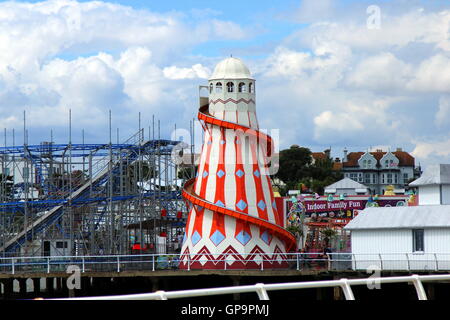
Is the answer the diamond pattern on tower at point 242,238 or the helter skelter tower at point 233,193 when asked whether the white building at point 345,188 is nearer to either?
the helter skelter tower at point 233,193

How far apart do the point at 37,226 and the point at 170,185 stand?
14.9 meters

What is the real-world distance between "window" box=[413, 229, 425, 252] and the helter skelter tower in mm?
6357

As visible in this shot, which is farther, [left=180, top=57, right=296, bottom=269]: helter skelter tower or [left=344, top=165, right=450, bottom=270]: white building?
[left=180, top=57, right=296, bottom=269]: helter skelter tower

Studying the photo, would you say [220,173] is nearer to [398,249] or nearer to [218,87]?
[218,87]

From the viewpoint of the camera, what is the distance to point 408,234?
146 feet

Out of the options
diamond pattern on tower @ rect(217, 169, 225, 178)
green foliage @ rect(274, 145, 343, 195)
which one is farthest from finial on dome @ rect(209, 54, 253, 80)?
green foliage @ rect(274, 145, 343, 195)

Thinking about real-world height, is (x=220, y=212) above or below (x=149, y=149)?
below

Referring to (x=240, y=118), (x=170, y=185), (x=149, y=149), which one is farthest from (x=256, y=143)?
(x=170, y=185)

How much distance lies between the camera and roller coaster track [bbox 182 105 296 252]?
1870 inches

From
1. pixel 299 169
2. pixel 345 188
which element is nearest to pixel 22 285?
pixel 345 188

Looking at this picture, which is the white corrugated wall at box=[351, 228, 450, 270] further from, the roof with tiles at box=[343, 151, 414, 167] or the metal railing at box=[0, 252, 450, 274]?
the roof with tiles at box=[343, 151, 414, 167]

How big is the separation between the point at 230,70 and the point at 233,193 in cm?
657

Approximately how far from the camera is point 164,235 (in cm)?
6334
